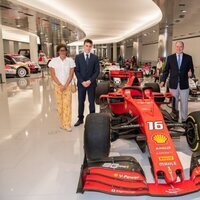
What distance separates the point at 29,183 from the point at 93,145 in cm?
79

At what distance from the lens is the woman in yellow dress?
4551 mm

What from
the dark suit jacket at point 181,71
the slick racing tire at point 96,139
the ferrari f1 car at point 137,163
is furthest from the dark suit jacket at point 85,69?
the slick racing tire at point 96,139

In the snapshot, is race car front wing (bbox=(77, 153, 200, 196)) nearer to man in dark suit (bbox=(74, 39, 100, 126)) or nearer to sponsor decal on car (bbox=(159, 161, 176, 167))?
sponsor decal on car (bbox=(159, 161, 176, 167))

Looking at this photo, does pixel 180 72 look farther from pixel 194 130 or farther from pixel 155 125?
pixel 155 125

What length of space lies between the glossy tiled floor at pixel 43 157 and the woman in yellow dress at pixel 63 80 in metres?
0.33

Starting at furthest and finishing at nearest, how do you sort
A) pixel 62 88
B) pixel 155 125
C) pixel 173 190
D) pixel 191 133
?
pixel 62 88
pixel 191 133
pixel 155 125
pixel 173 190

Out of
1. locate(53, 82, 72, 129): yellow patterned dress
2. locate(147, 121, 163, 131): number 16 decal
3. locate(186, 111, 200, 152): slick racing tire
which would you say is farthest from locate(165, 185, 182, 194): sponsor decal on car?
locate(53, 82, 72, 129): yellow patterned dress

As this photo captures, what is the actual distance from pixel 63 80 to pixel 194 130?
2.38 meters

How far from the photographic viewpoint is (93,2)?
10.2m

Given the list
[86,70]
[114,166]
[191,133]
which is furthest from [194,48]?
[114,166]

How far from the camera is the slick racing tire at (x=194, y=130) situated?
3.17m

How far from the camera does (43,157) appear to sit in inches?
136

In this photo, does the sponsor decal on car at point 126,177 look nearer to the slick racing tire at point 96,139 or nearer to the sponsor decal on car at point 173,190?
the sponsor decal on car at point 173,190

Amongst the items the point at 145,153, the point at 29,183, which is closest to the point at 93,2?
the point at 145,153
